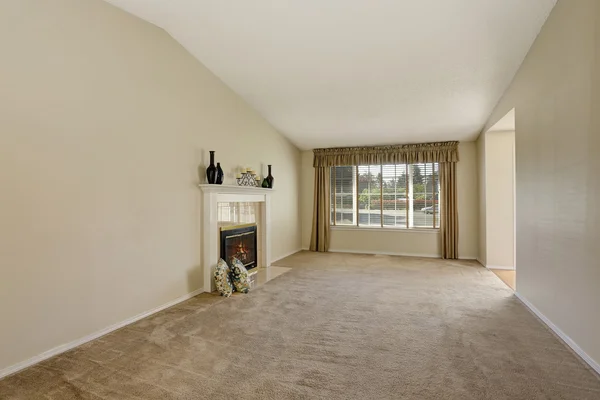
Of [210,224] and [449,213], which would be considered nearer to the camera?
[210,224]

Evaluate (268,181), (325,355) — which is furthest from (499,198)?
(325,355)

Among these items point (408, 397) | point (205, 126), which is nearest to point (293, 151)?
point (205, 126)

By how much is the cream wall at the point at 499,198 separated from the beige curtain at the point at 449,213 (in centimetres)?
85

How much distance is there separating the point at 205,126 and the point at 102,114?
4.70ft

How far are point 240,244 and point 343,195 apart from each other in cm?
324

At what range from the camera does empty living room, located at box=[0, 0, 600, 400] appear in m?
2.21

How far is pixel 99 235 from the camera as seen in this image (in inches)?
112

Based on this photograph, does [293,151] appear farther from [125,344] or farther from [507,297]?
[125,344]

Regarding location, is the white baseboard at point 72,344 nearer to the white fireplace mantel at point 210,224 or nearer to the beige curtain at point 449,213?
the white fireplace mantel at point 210,224

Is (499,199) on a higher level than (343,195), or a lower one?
lower

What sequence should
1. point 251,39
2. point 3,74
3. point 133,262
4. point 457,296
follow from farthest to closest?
point 457,296 → point 251,39 → point 133,262 → point 3,74

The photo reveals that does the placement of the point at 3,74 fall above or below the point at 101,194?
above

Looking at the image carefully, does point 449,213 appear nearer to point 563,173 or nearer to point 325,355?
point 563,173

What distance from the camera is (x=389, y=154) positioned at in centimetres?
685
